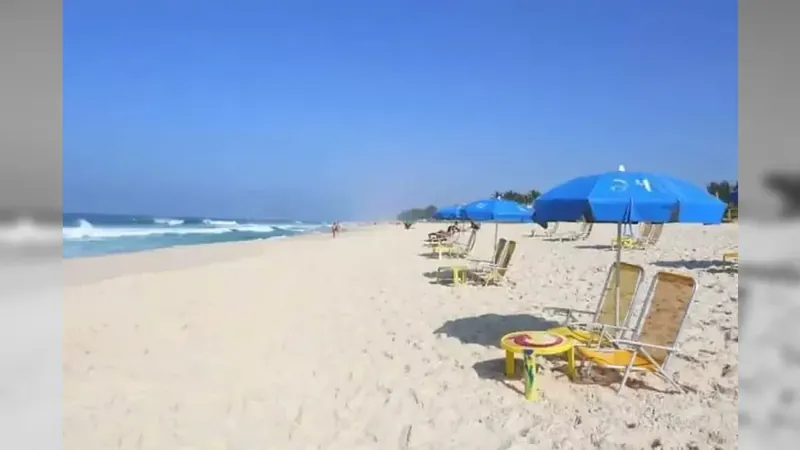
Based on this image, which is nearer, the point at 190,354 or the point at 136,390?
the point at 136,390

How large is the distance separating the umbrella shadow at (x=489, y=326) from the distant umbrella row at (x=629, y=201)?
1.60 metres

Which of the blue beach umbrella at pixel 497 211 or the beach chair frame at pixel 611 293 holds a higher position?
the blue beach umbrella at pixel 497 211

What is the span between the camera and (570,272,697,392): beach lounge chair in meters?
3.70


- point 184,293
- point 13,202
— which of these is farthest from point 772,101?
point 184,293

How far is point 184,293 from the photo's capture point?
873cm

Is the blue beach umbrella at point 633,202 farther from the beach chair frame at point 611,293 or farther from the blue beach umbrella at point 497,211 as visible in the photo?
the blue beach umbrella at point 497,211

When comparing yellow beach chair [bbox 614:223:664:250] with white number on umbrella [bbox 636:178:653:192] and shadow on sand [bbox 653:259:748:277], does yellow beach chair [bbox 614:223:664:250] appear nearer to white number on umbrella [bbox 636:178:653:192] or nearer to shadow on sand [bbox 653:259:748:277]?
shadow on sand [bbox 653:259:748:277]

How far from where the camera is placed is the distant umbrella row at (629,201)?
3.52 m

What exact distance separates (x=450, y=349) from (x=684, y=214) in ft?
7.55

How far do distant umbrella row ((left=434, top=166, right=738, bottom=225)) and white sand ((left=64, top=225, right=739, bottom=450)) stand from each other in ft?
3.94

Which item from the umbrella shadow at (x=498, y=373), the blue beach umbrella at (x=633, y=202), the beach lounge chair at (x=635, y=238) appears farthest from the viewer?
the beach lounge chair at (x=635, y=238)

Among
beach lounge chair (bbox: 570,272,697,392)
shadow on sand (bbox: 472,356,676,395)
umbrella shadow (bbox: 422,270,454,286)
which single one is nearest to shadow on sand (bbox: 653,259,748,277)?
umbrella shadow (bbox: 422,270,454,286)

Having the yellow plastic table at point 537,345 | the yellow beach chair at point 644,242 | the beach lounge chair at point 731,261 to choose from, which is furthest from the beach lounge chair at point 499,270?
the yellow beach chair at point 644,242

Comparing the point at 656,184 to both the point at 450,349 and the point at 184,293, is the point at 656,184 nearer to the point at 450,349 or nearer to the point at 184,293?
the point at 450,349
